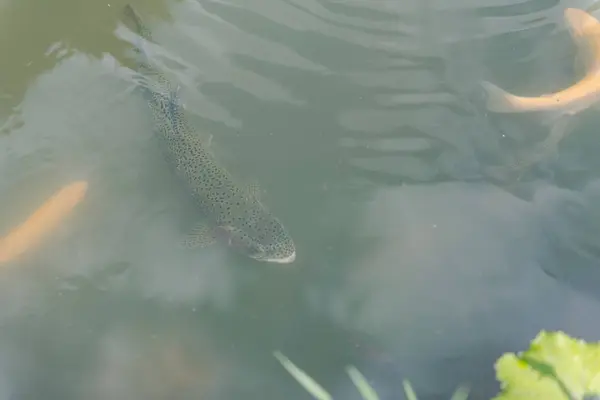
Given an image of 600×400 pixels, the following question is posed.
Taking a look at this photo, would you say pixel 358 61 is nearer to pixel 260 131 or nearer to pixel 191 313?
pixel 260 131

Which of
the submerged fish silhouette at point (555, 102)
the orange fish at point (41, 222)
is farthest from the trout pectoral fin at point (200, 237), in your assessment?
the submerged fish silhouette at point (555, 102)

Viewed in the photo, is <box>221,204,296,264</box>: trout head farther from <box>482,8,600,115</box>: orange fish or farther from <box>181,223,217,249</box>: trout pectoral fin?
<box>482,8,600,115</box>: orange fish

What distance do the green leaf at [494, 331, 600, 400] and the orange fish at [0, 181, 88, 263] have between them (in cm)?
273

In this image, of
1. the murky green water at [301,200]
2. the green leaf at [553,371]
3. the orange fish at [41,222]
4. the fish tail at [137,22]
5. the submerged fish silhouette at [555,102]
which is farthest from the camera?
the fish tail at [137,22]

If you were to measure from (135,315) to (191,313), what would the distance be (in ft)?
1.09

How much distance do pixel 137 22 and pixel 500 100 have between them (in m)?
2.65

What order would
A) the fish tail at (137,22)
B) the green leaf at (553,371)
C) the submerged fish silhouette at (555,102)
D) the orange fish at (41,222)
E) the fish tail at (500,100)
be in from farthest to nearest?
1. the fish tail at (137,22)
2. the fish tail at (500,100)
3. the submerged fish silhouette at (555,102)
4. the orange fish at (41,222)
5. the green leaf at (553,371)

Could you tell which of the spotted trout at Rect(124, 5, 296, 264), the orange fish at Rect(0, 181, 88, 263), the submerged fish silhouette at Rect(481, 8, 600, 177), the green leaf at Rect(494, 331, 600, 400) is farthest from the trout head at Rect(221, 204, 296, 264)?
the submerged fish silhouette at Rect(481, 8, 600, 177)

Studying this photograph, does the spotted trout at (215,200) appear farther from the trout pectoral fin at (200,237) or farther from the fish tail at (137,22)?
the fish tail at (137,22)

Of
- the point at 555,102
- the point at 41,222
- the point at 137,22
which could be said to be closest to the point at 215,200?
the point at 41,222

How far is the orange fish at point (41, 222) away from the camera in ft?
11.8

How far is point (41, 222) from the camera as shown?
367cm

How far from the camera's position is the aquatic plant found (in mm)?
2285

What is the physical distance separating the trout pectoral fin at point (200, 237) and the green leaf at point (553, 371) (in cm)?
183
